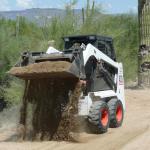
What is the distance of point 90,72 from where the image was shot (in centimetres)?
1436

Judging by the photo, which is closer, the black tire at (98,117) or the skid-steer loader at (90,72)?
the skid-steer loader at (90,72)

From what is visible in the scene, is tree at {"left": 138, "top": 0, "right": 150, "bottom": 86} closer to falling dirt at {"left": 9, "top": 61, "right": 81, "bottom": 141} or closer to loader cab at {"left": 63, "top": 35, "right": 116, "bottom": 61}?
loader cab at {"left": 63, "top": 35, "right": 116, "bottom": 61}

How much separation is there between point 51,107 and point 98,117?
1.26m

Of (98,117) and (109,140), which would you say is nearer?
(109,140)

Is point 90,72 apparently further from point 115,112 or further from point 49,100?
point 115,112

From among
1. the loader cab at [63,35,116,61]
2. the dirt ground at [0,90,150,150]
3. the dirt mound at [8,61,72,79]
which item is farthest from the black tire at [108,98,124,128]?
the dirt mound at [8,61,72,79]

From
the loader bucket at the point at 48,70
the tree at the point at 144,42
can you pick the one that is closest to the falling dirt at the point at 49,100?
the loader bucket at the point at 48,70

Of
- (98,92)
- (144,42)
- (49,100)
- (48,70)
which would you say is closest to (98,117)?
(98,92)

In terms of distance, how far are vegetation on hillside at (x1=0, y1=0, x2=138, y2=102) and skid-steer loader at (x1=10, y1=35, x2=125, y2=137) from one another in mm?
4432

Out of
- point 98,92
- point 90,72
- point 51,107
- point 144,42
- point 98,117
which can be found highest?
point 144,42

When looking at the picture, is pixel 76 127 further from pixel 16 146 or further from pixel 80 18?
pixel 80 18

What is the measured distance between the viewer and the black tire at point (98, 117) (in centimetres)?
1389

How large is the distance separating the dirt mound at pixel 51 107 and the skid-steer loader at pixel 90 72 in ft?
0.82

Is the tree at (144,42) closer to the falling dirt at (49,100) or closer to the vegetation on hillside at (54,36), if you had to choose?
the vegetation on hillside at (54,36)
